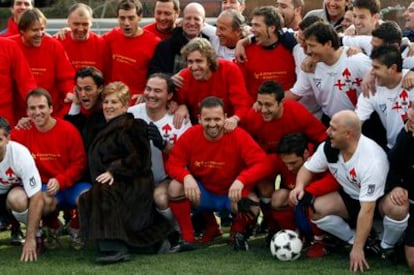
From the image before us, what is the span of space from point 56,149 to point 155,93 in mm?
976

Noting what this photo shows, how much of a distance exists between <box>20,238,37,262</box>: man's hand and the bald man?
209 centimetres

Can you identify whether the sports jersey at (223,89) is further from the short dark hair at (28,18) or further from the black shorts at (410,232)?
the black shorts at (410,232)

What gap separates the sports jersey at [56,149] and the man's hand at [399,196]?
8.67ft

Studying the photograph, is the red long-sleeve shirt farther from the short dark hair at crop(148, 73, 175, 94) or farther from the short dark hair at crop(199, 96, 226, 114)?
the short dark hair at crop(148, 73, 175, 94)

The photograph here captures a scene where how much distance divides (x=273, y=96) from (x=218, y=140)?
60 cm

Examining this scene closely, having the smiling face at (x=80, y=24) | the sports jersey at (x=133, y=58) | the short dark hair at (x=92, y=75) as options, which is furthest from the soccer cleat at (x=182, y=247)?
the smiling face at (x=80, y=24)

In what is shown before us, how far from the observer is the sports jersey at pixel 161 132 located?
726 centimetres

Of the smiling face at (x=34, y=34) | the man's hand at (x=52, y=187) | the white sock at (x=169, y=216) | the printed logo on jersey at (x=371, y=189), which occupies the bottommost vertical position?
the white sock at (x=169, y=216)

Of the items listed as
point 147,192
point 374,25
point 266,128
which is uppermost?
point 374,25

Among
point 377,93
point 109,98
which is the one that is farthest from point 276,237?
Result: point 109,98

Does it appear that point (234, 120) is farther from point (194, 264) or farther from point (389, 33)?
point (389, 33)

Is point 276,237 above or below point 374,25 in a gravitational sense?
below

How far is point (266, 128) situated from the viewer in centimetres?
718

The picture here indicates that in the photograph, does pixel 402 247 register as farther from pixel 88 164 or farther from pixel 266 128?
pixel 88 164
